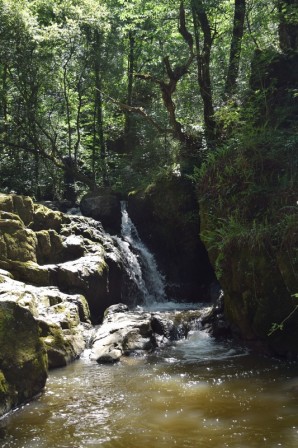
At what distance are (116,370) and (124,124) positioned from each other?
15247 millimetres

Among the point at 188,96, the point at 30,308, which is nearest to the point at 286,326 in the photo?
the point at 30,308

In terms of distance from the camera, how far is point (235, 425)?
5.09 metres

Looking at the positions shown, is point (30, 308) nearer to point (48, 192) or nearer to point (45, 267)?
point (45, 267)

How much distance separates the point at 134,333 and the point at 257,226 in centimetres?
294


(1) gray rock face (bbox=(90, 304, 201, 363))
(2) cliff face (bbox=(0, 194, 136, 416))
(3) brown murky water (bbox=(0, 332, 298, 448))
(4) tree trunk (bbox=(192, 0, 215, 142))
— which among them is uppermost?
(4) tree trunk (bbox=(192, 0, 215, 142))

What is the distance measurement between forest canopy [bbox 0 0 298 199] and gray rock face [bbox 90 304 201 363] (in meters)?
5.37

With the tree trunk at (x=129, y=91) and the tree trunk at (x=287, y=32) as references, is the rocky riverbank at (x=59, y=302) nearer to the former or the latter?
the tree trunk at (x=129, y=91)

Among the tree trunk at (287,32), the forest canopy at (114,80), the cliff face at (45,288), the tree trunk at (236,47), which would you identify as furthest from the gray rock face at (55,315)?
the tree trunk at (287,32)

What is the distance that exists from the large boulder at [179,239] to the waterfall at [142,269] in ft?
0.83

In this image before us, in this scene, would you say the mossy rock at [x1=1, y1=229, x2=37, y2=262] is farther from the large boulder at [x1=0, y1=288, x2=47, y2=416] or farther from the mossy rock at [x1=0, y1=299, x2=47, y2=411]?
the mossy rock at [x1=0, y1=299, x2=47, y2=411]

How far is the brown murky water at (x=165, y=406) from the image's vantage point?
4.84 metres

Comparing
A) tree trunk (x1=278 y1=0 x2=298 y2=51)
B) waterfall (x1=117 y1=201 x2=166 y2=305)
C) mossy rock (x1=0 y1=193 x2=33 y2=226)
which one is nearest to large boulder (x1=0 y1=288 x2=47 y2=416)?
mossy rock (x1=0 y1=193 x2=33 y2=226)

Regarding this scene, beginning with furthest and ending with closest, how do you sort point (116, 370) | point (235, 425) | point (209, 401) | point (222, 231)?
1. point (222, 231)
2. point (116, 370)
3. point (209, 401)
4. point (235, 425)

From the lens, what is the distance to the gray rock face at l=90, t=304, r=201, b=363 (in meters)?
8.19
